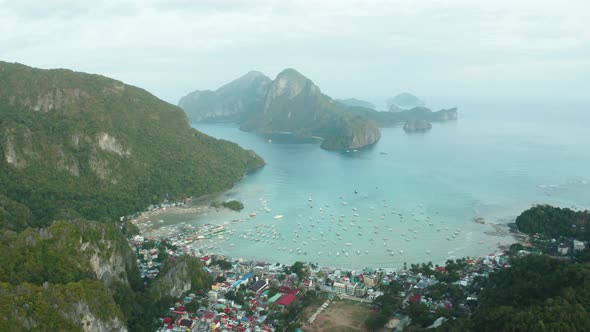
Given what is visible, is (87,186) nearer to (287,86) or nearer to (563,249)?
(563,249)

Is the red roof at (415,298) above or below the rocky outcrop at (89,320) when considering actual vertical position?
below

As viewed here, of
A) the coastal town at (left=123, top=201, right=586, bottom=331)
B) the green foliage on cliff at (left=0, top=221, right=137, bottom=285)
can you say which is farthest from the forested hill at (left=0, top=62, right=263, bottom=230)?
the coastal town at (left=123, top=201, right=586, bottom=331)

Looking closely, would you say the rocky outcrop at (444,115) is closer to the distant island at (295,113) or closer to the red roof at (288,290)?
the distant island at (295,113)

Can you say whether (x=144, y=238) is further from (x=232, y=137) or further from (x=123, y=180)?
(x=232, y=137)

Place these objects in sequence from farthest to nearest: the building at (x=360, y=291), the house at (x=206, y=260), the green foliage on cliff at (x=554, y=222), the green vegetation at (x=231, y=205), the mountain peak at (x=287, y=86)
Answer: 1. the mountain peak at (x=287, y=86)
2. the green vegetation at (x=231, y=205)
3. the green foliage on cliff at (x=554, y=222)
4. the house at (x=206, y=260)
5. the building at (x=360, y=291)

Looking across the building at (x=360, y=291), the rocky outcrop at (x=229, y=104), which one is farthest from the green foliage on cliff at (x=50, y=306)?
the rocky outcrop at (x=229, y=104)

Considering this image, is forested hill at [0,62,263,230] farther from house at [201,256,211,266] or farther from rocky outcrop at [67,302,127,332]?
rocky outcrop at [67,302,127,332]

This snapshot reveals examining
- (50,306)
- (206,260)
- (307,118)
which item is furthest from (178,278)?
(307,118)
